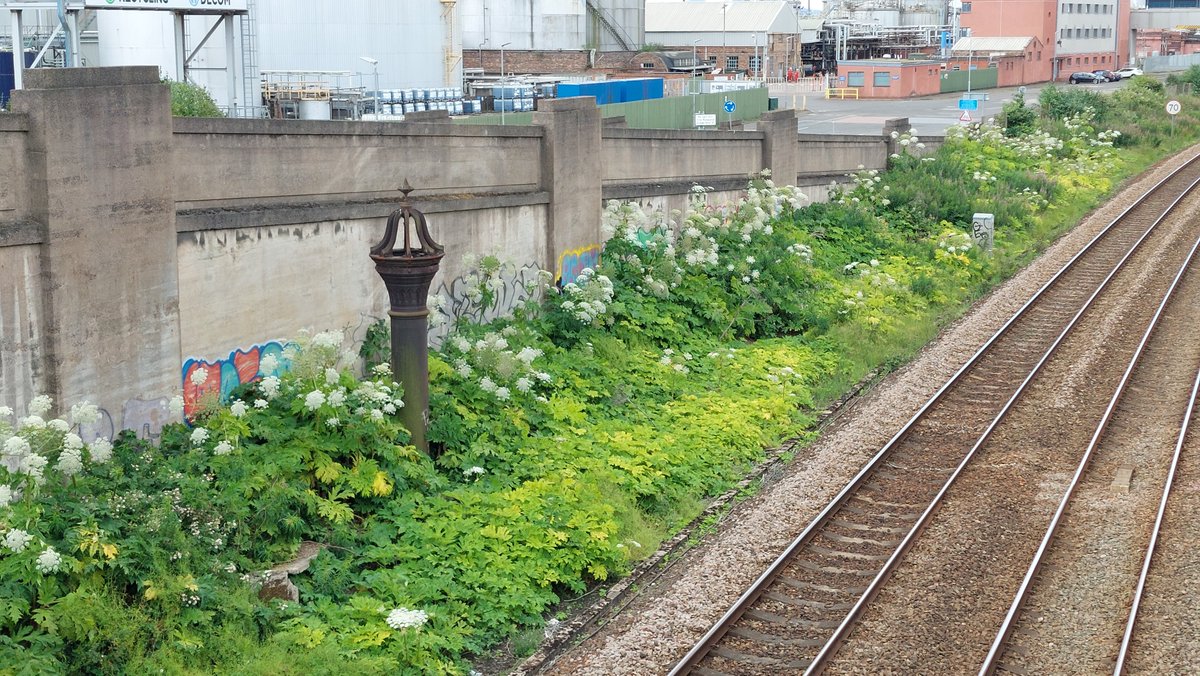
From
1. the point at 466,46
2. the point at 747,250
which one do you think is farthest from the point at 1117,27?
the point at 747,250

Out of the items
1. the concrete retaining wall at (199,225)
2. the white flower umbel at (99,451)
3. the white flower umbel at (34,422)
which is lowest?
the white flower umbel at (99,451)

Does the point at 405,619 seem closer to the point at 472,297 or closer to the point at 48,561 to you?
the point at 48,561

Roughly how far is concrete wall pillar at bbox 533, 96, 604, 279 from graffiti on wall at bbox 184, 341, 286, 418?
6299 millimetres

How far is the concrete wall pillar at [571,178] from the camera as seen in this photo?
64.2ft

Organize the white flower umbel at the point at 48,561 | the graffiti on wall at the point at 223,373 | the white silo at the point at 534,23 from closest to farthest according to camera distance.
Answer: the white flower umbel at the point at 48,561
the graffiti on wall at the point at 223,373
the white silo at the point at 534,23

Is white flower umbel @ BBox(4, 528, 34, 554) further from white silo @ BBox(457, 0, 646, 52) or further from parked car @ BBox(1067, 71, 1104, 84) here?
parked car @ BBox(1067, 71, 1104, 84)

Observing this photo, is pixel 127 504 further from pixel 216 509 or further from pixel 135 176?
pixel 135 176

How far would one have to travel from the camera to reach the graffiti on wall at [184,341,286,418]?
13180 mm

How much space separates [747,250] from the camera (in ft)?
78.7

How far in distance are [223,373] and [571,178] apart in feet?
25.7

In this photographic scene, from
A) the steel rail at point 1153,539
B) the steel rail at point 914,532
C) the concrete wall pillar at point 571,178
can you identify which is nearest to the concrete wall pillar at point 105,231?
the steel rail at point 914,532

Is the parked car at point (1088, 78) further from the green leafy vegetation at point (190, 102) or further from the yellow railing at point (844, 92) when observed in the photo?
the green leafy vegetation at point (190, 102)

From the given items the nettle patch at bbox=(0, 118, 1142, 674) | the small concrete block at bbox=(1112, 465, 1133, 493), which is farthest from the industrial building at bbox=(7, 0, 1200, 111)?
the small concrete block at bbox=(1112, 465, 1133, 493)

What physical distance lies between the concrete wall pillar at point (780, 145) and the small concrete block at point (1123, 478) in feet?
41.3
